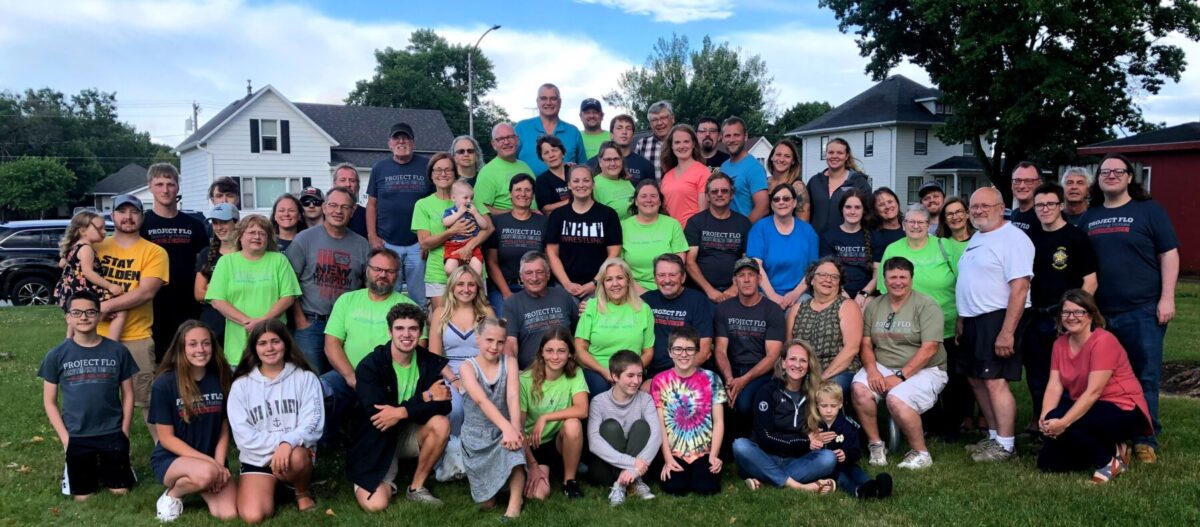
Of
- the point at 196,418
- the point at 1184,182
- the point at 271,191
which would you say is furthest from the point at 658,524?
the point at 271,191

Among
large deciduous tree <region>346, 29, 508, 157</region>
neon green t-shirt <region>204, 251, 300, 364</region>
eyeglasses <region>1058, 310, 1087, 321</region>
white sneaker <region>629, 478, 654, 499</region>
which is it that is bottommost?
white sneaker <region>629, 478, 654, 499</region>

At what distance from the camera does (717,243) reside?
6695 mm

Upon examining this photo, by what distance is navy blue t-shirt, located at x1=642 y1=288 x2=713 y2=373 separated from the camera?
6.04 metres

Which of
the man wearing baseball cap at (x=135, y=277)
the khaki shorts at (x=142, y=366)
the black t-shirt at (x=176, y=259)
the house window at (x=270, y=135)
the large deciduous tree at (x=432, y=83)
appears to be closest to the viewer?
the man wearing baseball cap at (x=135, y=277)

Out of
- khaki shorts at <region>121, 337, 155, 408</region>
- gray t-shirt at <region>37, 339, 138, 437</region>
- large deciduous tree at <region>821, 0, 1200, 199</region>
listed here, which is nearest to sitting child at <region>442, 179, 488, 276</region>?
khaki shorts at <region>121, 337, 155, 408</region>

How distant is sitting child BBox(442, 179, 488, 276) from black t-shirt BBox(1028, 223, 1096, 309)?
14.1ft

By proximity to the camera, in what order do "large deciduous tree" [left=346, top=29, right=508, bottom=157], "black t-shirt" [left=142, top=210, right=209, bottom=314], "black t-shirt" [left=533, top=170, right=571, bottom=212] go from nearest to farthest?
1. "black t-shirt" [left=142, top=210, right=209, bottom=314]
2. "black t-shirt" [left=533, top=170, right=571, bottom=212]
3. "large deciduous tree" [left=346, top=29, right=508, bottom=157]

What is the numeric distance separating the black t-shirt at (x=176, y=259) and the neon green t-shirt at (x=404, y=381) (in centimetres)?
231

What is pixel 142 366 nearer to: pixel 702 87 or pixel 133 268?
pixel 133 268

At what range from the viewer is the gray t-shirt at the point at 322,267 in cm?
625

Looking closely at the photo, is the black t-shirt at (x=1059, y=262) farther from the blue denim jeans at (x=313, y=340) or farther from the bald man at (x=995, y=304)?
the blue denim jeans at (x=313, y=340)

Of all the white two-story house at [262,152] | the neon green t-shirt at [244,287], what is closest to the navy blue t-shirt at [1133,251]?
the neon green t-shirt at [244,287]

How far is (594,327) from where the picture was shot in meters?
5.86

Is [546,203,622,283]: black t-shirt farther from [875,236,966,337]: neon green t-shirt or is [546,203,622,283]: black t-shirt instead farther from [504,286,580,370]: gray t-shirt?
[875,236,966,337]: neon green t-shirt
